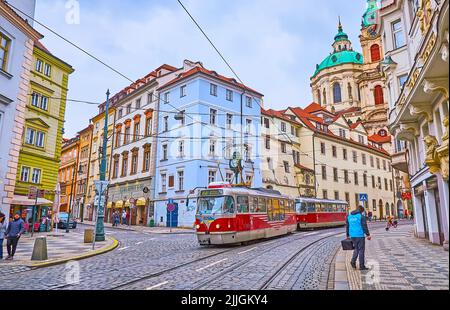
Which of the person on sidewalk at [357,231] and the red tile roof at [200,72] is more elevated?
the red tile roof at [200,72]

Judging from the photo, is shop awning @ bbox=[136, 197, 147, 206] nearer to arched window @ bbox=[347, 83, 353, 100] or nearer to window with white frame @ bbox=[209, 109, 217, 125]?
window with white frame @ bbox=[209, 109, 217, 125]

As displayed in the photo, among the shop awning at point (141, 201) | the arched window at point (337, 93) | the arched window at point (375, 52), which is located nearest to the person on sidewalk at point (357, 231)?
the shop awning at point (141, 201)

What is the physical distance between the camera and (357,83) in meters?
71.7

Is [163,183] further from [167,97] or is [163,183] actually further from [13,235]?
[13,235]

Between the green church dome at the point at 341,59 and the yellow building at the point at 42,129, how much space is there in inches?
2660

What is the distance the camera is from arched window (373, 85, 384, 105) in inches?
2571

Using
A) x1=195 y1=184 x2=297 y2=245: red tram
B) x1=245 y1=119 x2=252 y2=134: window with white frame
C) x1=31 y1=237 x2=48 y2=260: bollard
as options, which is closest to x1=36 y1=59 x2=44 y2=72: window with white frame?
x1=195 y1=184 x2=297 y2=245: red tram

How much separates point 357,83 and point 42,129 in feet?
216

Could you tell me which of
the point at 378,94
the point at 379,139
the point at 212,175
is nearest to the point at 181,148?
the point at 212,175

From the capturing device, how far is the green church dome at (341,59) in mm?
77887

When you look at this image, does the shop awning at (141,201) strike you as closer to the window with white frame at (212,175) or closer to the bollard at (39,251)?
the window with white frame at (212,175)
